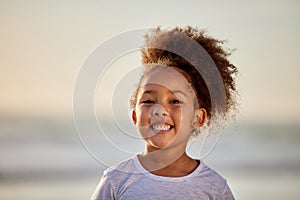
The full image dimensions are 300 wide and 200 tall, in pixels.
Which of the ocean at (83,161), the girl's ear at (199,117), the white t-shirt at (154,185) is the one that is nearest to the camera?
the white t-shirt at (154,185)

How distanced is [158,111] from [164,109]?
0.03 m

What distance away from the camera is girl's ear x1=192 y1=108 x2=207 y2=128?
10.4 ft

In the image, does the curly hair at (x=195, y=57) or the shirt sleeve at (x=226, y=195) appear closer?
the shirt sleeve at (x=226, y=195)

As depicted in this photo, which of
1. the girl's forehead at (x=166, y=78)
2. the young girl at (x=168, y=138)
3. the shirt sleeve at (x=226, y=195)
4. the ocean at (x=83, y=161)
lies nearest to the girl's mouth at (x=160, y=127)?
the young girl at (x=168, y=138)

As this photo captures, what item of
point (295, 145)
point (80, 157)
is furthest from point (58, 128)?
point (295, 145)

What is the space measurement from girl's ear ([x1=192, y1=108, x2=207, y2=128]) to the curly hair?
0.02 meters

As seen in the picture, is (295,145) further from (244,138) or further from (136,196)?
(136,196)

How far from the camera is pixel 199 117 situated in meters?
3.19

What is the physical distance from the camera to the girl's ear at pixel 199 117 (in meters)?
3.17

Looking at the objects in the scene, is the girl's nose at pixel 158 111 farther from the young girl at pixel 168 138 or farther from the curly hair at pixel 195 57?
the curly hair at pixel 195 57

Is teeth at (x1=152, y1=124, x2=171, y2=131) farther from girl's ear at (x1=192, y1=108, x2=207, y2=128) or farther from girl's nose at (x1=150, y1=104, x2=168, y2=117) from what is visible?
girl's ear at (x1=192, y1=108, x2=207, y2=128)

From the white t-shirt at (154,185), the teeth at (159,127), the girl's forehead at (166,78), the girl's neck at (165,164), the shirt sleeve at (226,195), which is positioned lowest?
the shirt sleeve at (226,195)

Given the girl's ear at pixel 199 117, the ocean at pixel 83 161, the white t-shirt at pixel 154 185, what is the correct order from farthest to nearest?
1. the ocean at pixel 83 161
2. the girl's ear at pixel 199 117
3. the white t-shirt at pixel 154 185

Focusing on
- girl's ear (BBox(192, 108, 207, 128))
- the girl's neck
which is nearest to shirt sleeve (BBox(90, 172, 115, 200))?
the girl's neck
